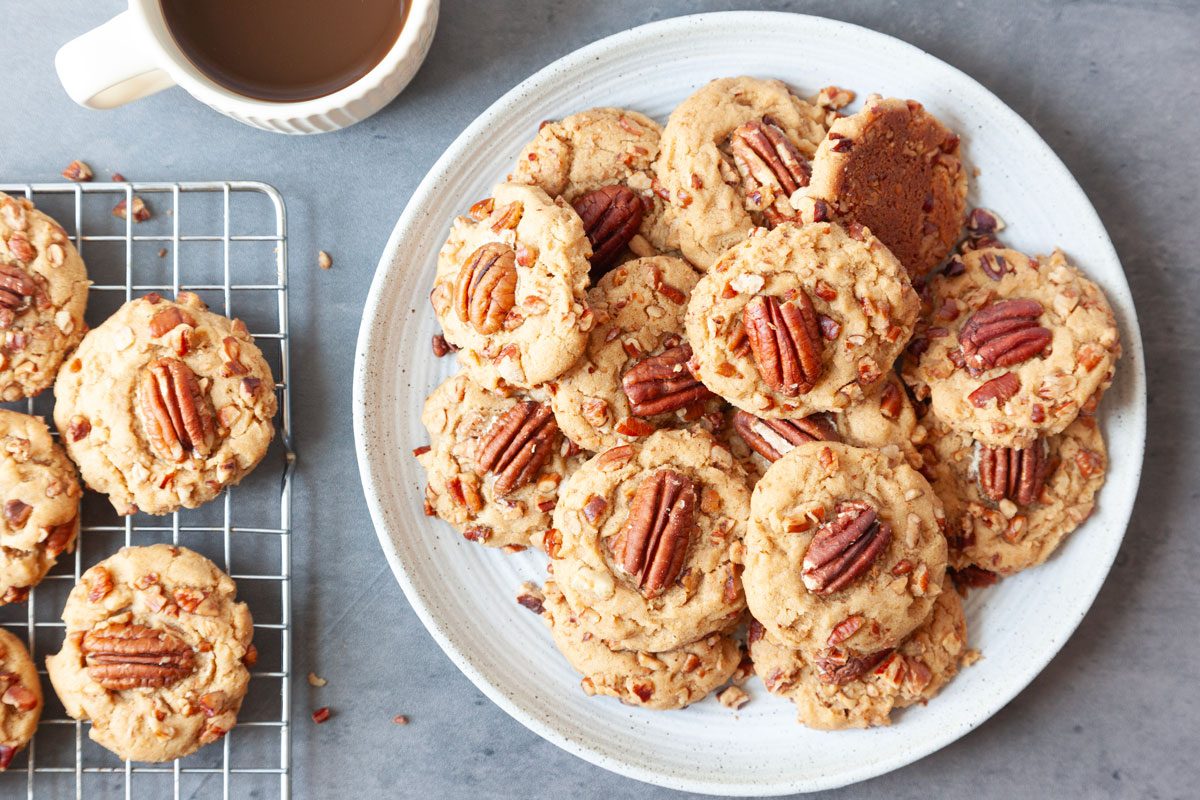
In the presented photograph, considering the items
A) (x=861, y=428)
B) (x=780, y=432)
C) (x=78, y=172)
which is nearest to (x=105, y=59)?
(x=78, y=172)

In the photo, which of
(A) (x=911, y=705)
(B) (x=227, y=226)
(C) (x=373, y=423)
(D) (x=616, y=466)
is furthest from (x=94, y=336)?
(A) (x=911, y=705)

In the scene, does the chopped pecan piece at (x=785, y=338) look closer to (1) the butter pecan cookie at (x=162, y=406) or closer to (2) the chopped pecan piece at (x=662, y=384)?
(2) the chopped pecan piece at (x=662, y=384)

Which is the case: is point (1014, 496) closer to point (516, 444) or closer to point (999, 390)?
point (999, 390)

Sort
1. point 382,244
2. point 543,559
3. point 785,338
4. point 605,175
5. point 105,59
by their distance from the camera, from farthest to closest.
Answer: point 382,244, point 543,559, point 605,175, point 105,59, point 785,338

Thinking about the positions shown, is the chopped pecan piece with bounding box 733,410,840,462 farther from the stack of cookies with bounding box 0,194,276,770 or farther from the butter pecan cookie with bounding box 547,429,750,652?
the stack of cookies with bounding box 0,194,276,770

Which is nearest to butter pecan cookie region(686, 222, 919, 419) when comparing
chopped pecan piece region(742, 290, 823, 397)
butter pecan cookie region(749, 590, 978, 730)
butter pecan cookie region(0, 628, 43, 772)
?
chopped pecan piece region(742, 290, 823, 397)
